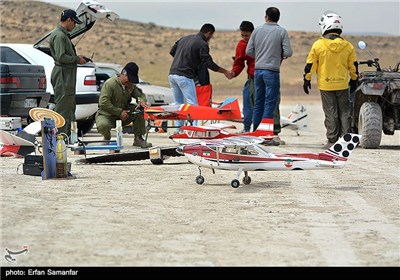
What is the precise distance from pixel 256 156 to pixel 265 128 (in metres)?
4.27

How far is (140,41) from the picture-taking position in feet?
291

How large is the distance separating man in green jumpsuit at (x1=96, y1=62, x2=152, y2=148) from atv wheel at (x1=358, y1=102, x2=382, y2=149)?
3.78 m

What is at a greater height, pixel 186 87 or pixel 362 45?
pixel 362 45

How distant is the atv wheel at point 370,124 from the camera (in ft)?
53.2

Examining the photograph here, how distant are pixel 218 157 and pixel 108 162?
309cm

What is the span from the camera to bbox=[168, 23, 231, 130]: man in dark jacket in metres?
16.6

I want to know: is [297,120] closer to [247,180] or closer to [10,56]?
[10,56]

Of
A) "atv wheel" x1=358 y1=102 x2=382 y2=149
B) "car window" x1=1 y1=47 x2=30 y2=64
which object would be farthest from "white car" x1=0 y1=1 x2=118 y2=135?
"atv wheel" x1=358 y1=102 x2=382 y2=149

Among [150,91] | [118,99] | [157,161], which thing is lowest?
[150,91]

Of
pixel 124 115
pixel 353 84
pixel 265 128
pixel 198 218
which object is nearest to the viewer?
pixel 198 218

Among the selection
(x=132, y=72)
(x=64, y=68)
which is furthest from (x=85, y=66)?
(x=64, y=68)

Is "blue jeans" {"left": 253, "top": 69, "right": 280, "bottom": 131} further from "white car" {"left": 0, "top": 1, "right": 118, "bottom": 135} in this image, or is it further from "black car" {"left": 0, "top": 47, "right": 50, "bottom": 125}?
"black car" {"left": 0, "top": 47, "right": 50, "bottom": 125}

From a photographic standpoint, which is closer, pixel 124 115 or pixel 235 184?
pixel 235 184

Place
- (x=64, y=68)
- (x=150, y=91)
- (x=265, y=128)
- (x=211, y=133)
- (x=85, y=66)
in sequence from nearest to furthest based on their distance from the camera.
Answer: (x=211, y=133) < (x=64, y=68) < (x=265, y=128) < (x=85, y=66) < (x=150, y=91)
